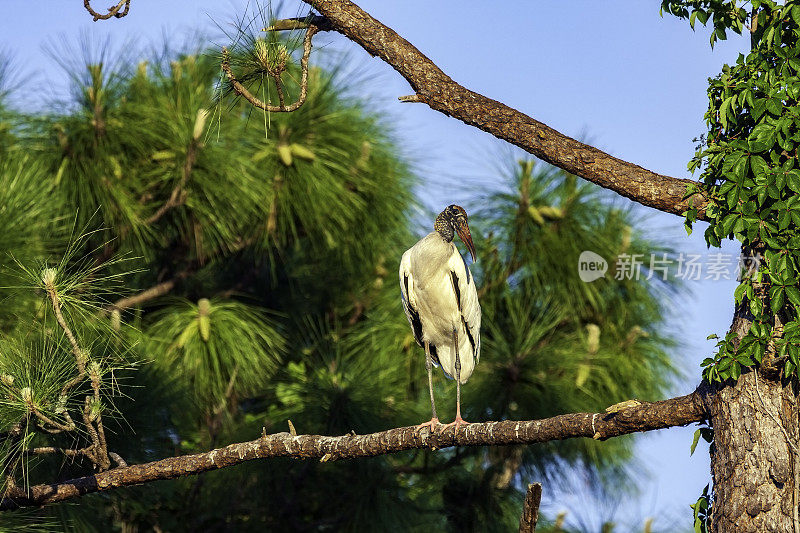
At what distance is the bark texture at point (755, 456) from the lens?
2736mm

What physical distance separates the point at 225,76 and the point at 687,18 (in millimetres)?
1677

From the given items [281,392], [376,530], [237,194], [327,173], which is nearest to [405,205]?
[327,173]

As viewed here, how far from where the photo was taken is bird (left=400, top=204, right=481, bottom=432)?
410 centimetres

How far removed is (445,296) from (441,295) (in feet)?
0.06

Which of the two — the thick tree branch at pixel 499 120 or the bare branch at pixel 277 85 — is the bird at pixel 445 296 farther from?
the bare branch at pixel 277 85

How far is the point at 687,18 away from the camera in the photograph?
3.33 metres

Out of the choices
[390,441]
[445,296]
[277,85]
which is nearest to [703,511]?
[390,441]

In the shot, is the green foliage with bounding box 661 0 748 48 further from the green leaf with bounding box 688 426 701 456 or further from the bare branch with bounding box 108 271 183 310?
the bare branch with bounding box 108 271 183 310

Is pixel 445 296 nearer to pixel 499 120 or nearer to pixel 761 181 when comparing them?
pixel 499 120

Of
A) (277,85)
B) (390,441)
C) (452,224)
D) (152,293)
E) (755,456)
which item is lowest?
(152,293)

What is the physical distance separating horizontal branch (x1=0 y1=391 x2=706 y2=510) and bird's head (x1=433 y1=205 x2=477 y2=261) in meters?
1.06

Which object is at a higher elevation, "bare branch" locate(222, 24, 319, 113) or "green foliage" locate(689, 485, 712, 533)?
"bare branch" locate(222, 24, 319, 113)

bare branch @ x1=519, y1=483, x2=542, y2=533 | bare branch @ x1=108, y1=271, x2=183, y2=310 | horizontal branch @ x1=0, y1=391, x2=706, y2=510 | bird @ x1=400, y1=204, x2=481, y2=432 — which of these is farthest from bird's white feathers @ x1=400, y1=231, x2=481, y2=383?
bare branch @ x1=108, y1=271, x2=183, y2=310

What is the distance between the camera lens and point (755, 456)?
2.76 metres
